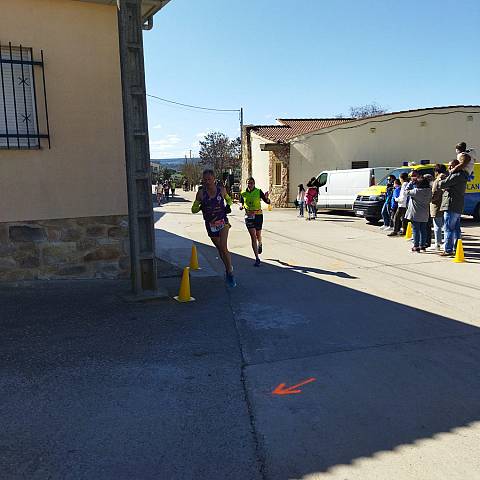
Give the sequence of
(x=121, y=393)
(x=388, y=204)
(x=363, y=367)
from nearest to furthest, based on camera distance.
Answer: (x=121, y=393) → (x=363, y=367) → (x=388, y=204)

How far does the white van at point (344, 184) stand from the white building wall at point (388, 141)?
3.44m

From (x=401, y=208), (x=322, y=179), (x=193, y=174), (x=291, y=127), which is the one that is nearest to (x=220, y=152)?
(x=193, y=174)

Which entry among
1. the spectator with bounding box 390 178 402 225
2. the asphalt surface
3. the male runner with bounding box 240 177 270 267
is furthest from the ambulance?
the asphalt surface

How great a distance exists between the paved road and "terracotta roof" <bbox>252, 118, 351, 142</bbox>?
814 inches

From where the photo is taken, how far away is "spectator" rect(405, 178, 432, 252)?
979 centimetres

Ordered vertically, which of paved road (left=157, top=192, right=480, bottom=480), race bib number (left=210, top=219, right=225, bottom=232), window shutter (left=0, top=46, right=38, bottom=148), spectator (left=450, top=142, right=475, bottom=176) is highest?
window shutter (left=0, top=46, right=38, bottom=148)

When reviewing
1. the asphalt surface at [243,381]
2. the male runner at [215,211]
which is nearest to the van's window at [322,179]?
the asphalt surface at [243,381]

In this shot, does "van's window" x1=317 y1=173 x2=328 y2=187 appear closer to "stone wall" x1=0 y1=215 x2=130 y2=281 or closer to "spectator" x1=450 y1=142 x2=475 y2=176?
"spectator" x1=450 y1=142 x2=475 y2=176

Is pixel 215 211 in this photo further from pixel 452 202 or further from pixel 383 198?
pixel 383 198

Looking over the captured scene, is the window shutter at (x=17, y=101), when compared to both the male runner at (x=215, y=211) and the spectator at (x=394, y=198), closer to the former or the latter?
the male runner at (x=215, y=211)

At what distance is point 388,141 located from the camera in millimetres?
22625

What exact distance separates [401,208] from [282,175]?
1309 centimetres

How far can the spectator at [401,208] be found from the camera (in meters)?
11.9

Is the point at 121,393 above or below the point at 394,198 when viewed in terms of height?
below
